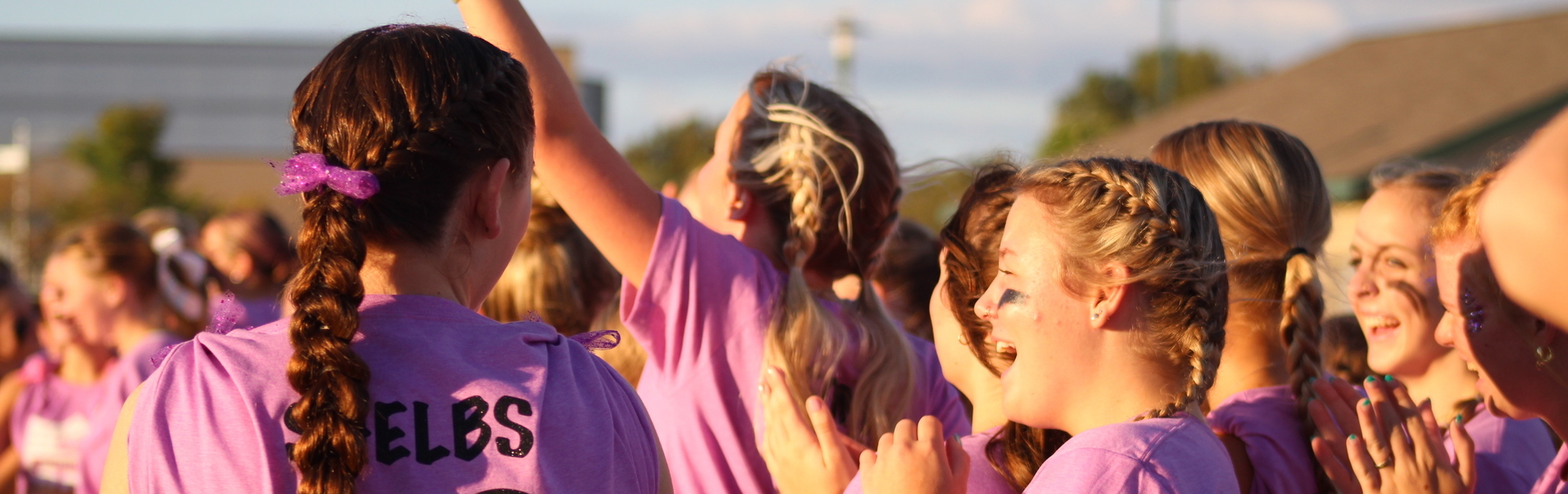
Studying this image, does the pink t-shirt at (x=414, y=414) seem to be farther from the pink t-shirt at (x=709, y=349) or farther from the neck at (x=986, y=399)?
the neck at (x=986, y=399)

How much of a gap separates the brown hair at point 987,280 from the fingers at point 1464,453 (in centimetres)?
91

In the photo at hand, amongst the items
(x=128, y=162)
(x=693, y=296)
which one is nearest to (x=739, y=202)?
(x=693, y=296)

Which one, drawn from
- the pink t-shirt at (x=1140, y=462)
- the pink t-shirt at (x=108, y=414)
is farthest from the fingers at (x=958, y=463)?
the pink t-shirt at (x=108, y=414)

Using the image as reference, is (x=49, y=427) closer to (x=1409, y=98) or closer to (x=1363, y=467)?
(x=1363, y=467)

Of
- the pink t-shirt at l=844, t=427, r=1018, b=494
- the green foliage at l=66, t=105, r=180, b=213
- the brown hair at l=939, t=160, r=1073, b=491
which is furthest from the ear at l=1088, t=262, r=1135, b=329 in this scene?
the green foliage at l=66, t=105, r=180, b=213

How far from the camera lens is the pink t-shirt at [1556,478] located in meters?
2.52

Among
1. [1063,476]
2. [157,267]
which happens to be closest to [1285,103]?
[157,267]

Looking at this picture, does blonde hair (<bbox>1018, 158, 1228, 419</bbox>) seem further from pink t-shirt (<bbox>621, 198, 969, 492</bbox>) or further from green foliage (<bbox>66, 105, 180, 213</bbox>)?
green foliage (<bbox>66, 105, 180, 213</bbox>)

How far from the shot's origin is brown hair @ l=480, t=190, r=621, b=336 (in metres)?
3.81

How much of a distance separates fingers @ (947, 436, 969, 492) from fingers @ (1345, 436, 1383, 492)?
2.58 feet

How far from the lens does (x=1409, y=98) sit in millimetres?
18078

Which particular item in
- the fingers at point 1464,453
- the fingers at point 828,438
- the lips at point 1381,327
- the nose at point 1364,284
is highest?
the fingers at point 828,438

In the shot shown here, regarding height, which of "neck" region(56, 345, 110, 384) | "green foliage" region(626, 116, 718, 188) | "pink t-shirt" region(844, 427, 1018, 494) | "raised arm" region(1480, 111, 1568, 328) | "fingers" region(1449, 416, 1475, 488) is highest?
"raised arm" region(1480, 111, 1568, 328)

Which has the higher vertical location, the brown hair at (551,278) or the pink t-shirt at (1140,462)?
the pink t-shirt at (1140,462)
